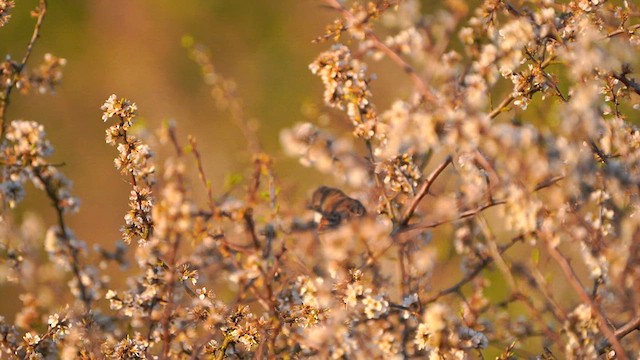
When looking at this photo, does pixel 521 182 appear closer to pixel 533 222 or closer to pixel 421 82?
pixel 533 222

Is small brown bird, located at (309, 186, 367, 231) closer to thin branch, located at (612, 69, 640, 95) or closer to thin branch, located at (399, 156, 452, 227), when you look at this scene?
thin branch, located at (399, 156, 452, 227)

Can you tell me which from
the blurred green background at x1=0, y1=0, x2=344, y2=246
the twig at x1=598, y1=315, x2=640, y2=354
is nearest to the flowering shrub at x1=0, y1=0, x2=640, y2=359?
the twig at x1=598, y1=315, x2=640, y2=354

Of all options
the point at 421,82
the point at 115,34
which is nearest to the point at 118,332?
the point at 421,82

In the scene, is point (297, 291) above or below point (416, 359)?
above

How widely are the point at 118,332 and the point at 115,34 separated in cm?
537

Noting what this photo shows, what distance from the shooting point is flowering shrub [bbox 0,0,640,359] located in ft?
5.44

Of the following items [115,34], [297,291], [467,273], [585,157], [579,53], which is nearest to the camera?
[585,157]

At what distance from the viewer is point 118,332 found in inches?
95.2

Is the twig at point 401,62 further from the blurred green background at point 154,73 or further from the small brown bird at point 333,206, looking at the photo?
the blurred green background at point 154,73

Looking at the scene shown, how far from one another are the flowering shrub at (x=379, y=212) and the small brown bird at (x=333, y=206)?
4 cm

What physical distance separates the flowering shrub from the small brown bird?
4 cm

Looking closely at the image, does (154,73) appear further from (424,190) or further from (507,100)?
(424,190)

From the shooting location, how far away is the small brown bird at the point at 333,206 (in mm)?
2656

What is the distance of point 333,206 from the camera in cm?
273
